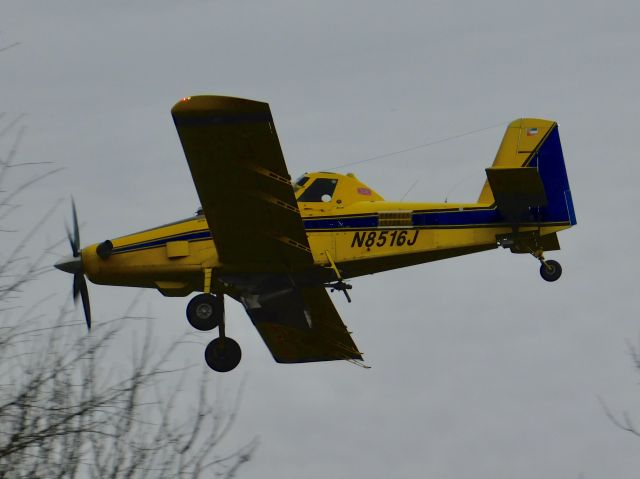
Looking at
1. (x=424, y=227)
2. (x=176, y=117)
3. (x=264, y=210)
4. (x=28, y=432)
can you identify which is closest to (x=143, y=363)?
(x=28, y=432)

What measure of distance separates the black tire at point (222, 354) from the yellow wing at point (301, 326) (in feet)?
2.39

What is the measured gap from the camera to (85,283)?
2050 cm

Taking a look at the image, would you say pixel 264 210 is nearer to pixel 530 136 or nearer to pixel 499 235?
pixel 499 235

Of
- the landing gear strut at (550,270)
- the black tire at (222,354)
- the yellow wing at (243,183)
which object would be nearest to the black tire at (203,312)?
the black tire at (222,354)

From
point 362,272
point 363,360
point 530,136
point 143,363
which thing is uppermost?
point 143,363

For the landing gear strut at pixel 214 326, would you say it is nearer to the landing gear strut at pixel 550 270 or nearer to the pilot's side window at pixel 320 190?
the pilot's side window at pixel 320 190

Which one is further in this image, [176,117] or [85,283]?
[85,283]

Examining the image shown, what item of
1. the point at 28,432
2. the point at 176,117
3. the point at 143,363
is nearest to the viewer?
the point at 28,432

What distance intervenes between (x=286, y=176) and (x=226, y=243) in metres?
1.78

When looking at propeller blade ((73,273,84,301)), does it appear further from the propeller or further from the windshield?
the windshield

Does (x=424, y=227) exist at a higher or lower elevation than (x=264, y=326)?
higher

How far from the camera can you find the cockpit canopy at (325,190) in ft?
65.3

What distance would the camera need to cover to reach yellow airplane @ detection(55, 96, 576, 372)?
760 inches

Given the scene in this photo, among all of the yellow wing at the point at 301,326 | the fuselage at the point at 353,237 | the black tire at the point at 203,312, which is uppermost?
the fuselage at the point at 353,237
